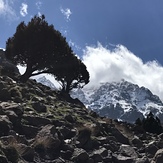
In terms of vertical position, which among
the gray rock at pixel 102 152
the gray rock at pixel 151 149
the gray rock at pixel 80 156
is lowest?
the gray rock at pixel 80 156

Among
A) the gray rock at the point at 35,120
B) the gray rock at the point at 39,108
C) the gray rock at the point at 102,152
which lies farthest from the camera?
the gray rock at the point at 39,108

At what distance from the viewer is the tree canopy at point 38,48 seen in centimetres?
4644

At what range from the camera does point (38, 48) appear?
46.3 metres

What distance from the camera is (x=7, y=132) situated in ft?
52.4

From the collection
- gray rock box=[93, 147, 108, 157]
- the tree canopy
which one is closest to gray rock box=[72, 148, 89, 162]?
gray rock box=[93, 147, 108, 157]

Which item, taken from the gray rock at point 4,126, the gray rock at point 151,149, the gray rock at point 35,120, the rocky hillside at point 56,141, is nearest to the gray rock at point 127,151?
the rocky hillside at point 56,141

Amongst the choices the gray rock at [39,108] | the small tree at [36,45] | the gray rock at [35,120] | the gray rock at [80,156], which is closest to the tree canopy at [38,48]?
the small tree at [36,45]

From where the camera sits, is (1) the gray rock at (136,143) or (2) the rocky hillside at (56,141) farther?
(1) the gray rock at (136,143)

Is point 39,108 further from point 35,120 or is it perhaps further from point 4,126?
point 4,126

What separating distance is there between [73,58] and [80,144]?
114 ft

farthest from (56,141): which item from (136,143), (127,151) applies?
(136,143)

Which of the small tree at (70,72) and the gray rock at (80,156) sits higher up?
the small tree at (70,72)

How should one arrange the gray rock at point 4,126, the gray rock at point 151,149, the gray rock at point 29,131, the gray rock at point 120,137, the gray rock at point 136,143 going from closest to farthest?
the gray rock at point 4,126
the gray rock at point 29,131
the gray rock at point 151,149
the gray rock at point 120,137
the gray rock at point 136,143

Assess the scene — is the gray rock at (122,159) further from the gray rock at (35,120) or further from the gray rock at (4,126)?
the gray rock at (4,126)
